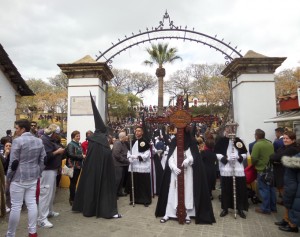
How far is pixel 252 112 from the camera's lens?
9.50 meters

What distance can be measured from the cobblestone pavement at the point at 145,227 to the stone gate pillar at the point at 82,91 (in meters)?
4.24

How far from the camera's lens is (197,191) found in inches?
211

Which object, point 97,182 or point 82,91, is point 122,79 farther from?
point 97,182

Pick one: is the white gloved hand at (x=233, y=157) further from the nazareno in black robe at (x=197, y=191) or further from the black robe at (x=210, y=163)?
the black robe at (x=210, y=163)

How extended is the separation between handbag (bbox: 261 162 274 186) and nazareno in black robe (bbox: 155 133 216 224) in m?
1.45

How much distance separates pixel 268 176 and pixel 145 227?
9.53 feet

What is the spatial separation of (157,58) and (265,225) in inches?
811

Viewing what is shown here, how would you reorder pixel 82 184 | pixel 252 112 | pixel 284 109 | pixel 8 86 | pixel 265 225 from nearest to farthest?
1. pixel 265 225
2. pixel 82 184
3. pixel 252 112
4. pixel 284 109
5. pixel 8 86

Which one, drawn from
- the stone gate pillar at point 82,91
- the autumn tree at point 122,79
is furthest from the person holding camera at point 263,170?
the autumn tree at point 122,79

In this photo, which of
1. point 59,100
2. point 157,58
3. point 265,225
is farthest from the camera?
point 59,100

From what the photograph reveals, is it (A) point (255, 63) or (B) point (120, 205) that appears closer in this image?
(B) point (120, 205)

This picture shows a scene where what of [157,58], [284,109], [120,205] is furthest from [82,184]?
[157,58]

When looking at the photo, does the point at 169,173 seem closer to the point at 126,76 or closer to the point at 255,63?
the point at 255,63

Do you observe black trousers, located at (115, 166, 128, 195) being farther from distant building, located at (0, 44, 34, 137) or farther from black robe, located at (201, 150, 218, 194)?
distant building, located at (0, 44, 34, 137)
